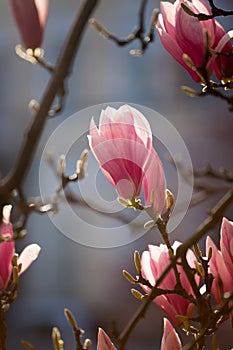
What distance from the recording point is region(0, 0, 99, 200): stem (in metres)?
0.55

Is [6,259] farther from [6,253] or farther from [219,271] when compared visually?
[219,271]

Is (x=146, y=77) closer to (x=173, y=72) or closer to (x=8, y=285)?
(x=173, y=72)

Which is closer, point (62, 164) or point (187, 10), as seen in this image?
point (187, 10)

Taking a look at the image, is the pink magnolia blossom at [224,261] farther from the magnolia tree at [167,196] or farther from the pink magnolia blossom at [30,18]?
the pink magnolia blossom at [30,18]

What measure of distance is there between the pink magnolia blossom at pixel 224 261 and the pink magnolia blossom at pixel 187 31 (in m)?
0.10

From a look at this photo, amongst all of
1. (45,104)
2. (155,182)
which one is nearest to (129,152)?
(155,182)

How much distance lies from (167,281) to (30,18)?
240 mm

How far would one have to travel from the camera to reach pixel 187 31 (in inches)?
17.8

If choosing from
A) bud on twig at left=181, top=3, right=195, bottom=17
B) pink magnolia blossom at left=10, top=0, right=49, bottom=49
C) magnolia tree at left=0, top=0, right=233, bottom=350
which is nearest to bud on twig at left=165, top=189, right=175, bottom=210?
magnolia tree at left=0, top=0, right=233, bottom=350

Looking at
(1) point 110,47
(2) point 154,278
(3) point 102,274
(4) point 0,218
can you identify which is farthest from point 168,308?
(1) point 110,47

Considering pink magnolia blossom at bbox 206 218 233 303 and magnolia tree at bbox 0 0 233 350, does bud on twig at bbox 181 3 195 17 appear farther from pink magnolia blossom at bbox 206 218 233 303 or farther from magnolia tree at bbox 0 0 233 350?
pink magnolia blossom at bbox 206 218 233 303

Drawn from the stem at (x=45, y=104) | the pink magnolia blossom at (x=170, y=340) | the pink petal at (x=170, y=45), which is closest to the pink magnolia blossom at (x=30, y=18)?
the stem at (x=45, y=104)

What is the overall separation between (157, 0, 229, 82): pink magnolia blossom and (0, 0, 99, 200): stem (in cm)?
12

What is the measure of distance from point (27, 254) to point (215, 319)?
0.15 meters
